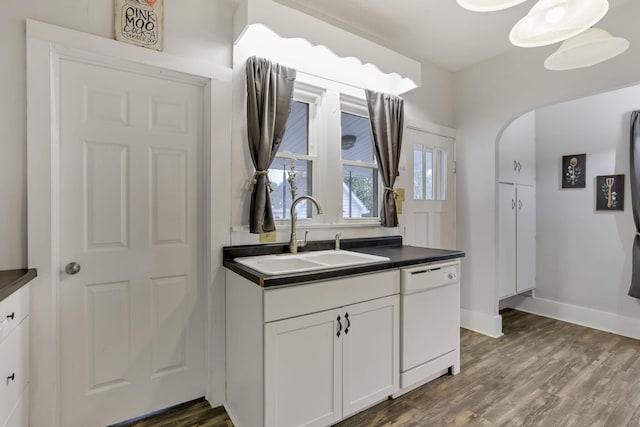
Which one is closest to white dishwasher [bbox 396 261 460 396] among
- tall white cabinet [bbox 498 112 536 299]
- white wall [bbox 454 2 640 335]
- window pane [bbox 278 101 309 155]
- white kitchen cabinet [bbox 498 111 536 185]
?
white wall [bbox 454 2 640 335]

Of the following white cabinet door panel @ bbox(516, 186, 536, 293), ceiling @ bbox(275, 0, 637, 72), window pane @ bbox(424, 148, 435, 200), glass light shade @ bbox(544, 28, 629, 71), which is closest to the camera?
glass light shade @ bbox(544, 28, 629, 71)

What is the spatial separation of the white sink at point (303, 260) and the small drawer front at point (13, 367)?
3.32ft

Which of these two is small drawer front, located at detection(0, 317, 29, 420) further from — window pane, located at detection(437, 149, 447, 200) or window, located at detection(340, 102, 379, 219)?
window pane, located at detection(437, 149, 447, 200)

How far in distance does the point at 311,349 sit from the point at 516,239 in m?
3.00

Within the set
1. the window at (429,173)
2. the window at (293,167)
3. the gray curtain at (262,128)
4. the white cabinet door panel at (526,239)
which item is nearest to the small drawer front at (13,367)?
the gray curtain at (262,128)

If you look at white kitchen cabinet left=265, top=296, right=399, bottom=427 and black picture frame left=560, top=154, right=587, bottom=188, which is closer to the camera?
white kitchen cabinet left=265, top=296, right=399, bottom=427

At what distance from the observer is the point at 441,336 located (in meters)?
2.22

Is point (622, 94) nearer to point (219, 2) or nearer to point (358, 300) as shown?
point (358, 300)

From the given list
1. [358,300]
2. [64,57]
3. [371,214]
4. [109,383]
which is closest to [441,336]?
[358,300]

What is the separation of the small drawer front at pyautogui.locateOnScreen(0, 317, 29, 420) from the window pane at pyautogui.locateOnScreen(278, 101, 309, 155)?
1.79m

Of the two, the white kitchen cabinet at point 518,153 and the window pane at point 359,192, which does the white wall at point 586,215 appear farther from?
the window pane at point 359,192

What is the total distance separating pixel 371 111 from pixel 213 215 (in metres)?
1.58

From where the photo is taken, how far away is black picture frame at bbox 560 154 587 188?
11.1 ft

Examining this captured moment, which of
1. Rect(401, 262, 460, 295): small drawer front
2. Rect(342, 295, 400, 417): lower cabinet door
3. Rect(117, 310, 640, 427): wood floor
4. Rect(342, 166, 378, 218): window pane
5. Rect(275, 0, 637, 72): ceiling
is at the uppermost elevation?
Rect(275, 0, 637, 72): ceiling
